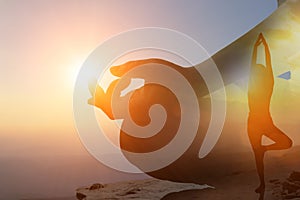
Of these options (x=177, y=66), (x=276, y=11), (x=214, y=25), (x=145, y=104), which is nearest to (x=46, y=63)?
(x=145, y=104)

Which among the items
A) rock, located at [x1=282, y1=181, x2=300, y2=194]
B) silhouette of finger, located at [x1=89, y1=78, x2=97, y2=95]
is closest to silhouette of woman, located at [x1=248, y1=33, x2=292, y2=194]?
rock, located at [x1=282, y1=181, x2=300, y2=194]

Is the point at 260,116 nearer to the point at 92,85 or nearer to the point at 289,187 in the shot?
the point at 289,187

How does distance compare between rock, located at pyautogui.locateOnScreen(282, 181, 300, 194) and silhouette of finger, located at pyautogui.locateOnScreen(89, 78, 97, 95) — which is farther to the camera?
rock, located at pyautogui.locateOnScreen(282, 181, 300, 194)

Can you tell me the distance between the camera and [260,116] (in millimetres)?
1732

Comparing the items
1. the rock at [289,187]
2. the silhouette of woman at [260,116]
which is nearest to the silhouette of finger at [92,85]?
the silhouette of woman at [260,116]

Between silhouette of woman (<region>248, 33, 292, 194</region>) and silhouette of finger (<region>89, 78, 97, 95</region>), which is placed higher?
silhouette of finger (<region>89, 78, 97, 95</region>)

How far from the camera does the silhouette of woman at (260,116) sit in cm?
172

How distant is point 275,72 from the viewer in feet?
5.84

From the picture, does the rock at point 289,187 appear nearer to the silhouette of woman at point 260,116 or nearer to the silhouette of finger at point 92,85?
the silhouette of woman at point 260,116

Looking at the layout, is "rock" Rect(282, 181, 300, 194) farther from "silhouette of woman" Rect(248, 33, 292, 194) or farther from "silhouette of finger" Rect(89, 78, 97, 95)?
"silhouette of finger" Rect(89, 78, 97, 95)

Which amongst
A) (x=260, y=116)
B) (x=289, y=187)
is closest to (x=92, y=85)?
(x=260, y=116)

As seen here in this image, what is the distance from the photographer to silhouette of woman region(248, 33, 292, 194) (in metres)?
1.72

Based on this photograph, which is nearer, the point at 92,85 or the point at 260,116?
the point at 92,85

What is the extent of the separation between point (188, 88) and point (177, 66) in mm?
132
